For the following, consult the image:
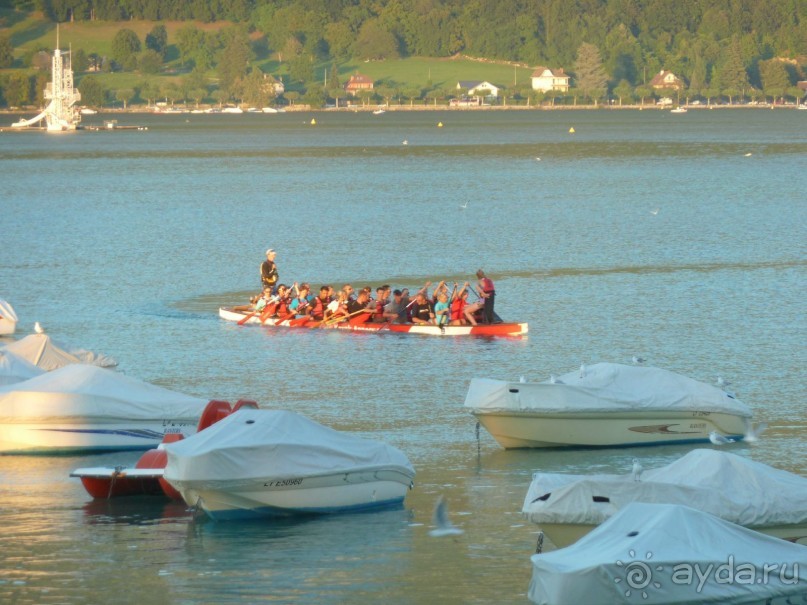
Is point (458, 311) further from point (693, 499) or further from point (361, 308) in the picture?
point (693, 499)

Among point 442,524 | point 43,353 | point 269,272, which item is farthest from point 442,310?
point 442,524

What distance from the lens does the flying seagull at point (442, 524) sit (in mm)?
18859

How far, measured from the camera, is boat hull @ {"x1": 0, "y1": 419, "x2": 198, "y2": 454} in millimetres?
22984

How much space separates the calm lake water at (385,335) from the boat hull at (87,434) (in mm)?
250

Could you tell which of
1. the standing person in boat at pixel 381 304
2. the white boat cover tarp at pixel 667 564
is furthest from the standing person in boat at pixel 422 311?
the white boat cover tarp at pixel 667 564

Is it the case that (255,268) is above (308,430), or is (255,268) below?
below

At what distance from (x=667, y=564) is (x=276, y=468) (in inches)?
234

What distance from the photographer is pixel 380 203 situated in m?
83.9

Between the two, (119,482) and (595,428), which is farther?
(595,428)

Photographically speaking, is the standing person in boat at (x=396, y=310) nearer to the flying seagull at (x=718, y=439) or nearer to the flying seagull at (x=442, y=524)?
the flying seagull at (x=718, y=439)

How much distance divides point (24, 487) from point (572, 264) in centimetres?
3302

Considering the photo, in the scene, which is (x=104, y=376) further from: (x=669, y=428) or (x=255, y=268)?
(x=255, y=268)

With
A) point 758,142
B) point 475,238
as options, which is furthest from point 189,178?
point 758,142

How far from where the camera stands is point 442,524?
62.9 ft
